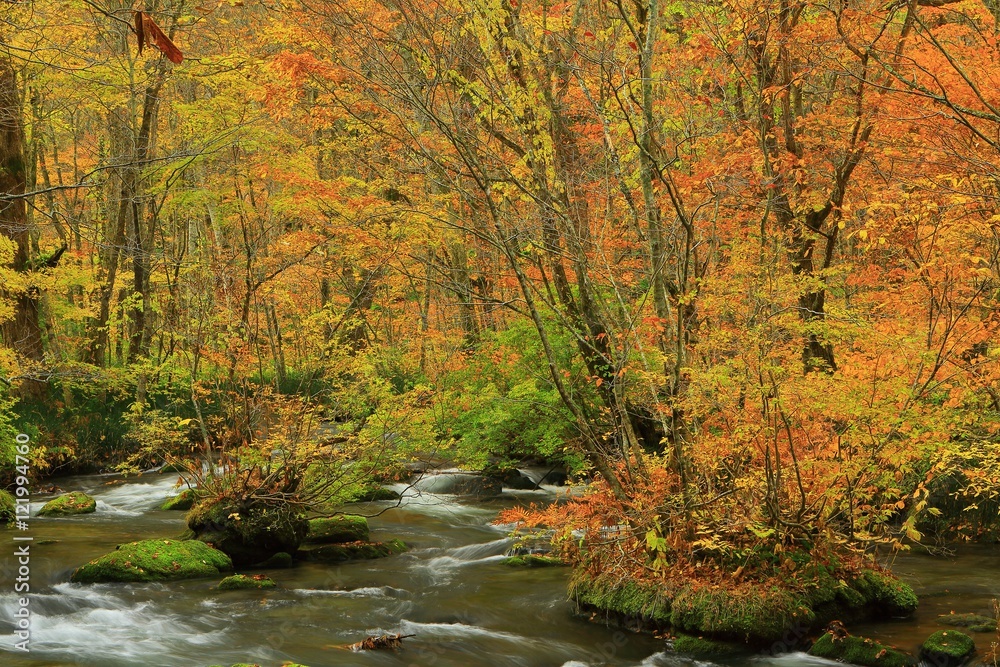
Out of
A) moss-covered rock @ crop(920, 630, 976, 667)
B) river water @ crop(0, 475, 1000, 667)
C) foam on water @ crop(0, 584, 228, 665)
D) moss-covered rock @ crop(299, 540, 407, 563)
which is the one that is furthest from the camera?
moss-covered rock @ crop(299, 540, 407, 563)

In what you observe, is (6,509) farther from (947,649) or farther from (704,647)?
(947,649)

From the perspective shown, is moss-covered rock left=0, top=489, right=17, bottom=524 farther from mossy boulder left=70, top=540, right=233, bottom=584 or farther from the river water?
mossy boulder left=70, top=540, right=233, bottom=584

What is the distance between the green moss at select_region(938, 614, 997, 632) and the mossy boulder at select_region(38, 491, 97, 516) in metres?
11.4

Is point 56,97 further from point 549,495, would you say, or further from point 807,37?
point 807,37

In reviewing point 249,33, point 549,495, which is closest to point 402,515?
point 549,495

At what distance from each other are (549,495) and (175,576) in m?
6.96

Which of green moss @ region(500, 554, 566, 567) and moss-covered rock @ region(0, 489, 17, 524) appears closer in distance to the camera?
green moss @ region(500, 554, 566, 567)

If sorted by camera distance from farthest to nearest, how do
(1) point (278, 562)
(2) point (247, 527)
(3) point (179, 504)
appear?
(3) point (179, 504) < (1) point (278, 562) < (2) point (247, 527)

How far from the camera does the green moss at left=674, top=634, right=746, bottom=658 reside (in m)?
7.44

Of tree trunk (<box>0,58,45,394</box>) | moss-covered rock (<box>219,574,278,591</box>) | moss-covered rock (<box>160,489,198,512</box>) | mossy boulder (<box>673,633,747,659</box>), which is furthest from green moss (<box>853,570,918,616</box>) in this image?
tree trunk (<box>0,58,45,394</box>)

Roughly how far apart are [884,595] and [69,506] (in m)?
11.1

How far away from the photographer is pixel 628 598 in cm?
812

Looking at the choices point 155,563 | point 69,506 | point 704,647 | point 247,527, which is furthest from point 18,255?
point 704,647

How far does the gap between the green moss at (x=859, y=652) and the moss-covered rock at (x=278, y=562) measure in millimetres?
6132
